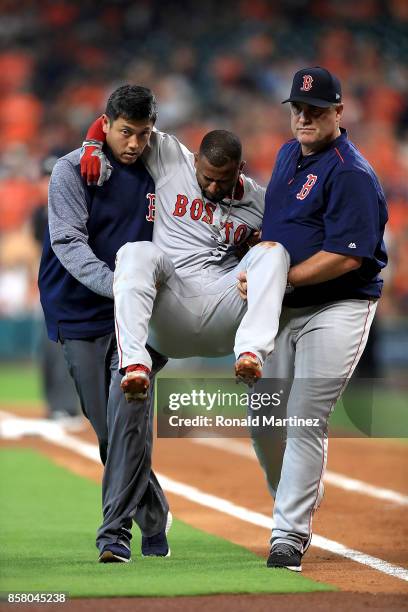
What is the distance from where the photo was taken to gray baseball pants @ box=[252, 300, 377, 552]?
478cm

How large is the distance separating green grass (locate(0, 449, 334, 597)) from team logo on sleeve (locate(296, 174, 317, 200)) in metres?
1.54

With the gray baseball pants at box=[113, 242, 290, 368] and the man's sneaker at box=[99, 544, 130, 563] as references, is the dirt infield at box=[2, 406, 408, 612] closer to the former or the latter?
the man's sneaker at box=[99, 544, 130, 563]

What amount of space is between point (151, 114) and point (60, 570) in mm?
1925

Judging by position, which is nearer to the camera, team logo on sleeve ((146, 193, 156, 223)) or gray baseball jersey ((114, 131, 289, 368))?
gray baseball jersey ((114, 131, 289, 368))

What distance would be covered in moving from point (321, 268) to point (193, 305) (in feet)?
1.87

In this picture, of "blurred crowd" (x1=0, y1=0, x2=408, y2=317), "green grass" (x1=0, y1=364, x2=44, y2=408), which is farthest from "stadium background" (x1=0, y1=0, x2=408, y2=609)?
"green grass" (x1=0, y1=364, x2=44, y2=408)

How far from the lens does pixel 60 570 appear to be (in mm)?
4715

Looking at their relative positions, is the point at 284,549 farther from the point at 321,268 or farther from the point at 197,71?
the point at 197,71

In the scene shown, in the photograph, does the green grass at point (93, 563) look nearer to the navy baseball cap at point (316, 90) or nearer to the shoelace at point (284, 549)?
the shoelace at point (284, 549)

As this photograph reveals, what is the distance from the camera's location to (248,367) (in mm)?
4379

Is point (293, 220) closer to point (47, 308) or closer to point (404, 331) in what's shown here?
point (47, 308)

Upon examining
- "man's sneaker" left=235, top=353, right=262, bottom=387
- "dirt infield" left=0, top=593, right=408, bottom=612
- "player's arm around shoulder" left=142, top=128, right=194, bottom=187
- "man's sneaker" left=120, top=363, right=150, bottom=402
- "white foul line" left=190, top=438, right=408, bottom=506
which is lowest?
"white foul line" left=190, top=438, right=408, bottom=506

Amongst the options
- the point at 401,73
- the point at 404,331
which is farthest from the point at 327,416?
the point at 401,73

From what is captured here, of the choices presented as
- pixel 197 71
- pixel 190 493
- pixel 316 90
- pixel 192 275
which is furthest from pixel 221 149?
pixel 197 71
